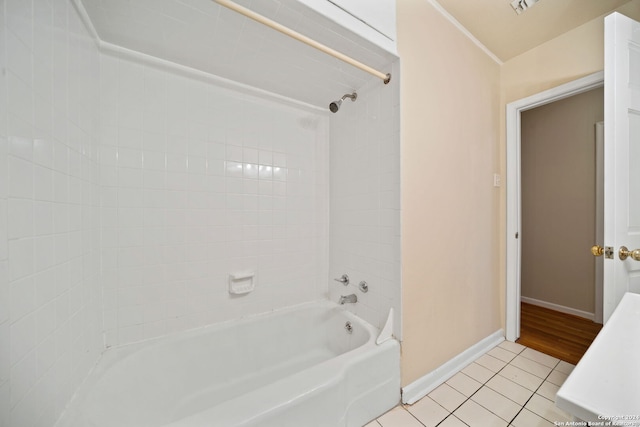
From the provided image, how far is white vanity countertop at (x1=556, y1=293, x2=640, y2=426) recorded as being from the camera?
0.42m

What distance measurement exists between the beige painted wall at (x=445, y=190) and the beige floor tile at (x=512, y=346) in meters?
0.13

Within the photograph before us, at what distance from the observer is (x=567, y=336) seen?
195 cm

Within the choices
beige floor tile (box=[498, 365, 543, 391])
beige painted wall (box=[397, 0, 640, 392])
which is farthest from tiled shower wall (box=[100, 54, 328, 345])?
beige floor tile (box=[498, 365, 543, 391])

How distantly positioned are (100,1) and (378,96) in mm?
1393

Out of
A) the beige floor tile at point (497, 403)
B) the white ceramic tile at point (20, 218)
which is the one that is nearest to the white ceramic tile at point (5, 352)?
the white ceramic tile at point (20, 218)

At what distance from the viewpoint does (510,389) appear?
1.36 m

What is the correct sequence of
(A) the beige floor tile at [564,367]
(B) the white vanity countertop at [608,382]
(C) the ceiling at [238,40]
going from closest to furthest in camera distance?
(B) the white vanity countertop at [608,382] → (C) the ceiling at [238,40] → (A) the beige floor tile at [564,367]

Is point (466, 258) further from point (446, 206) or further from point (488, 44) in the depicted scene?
point (488, 44)

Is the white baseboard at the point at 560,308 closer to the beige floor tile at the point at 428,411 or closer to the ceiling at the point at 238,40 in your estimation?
the beige floor tile at the point at 428,411

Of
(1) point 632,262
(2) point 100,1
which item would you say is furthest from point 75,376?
(1) point 632,262

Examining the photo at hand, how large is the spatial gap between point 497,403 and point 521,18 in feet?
7.80

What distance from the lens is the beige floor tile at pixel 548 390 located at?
1292 mm

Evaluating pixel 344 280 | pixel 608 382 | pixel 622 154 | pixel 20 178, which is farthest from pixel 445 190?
pixel 20 178

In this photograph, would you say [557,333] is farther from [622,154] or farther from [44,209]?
[44,209]
